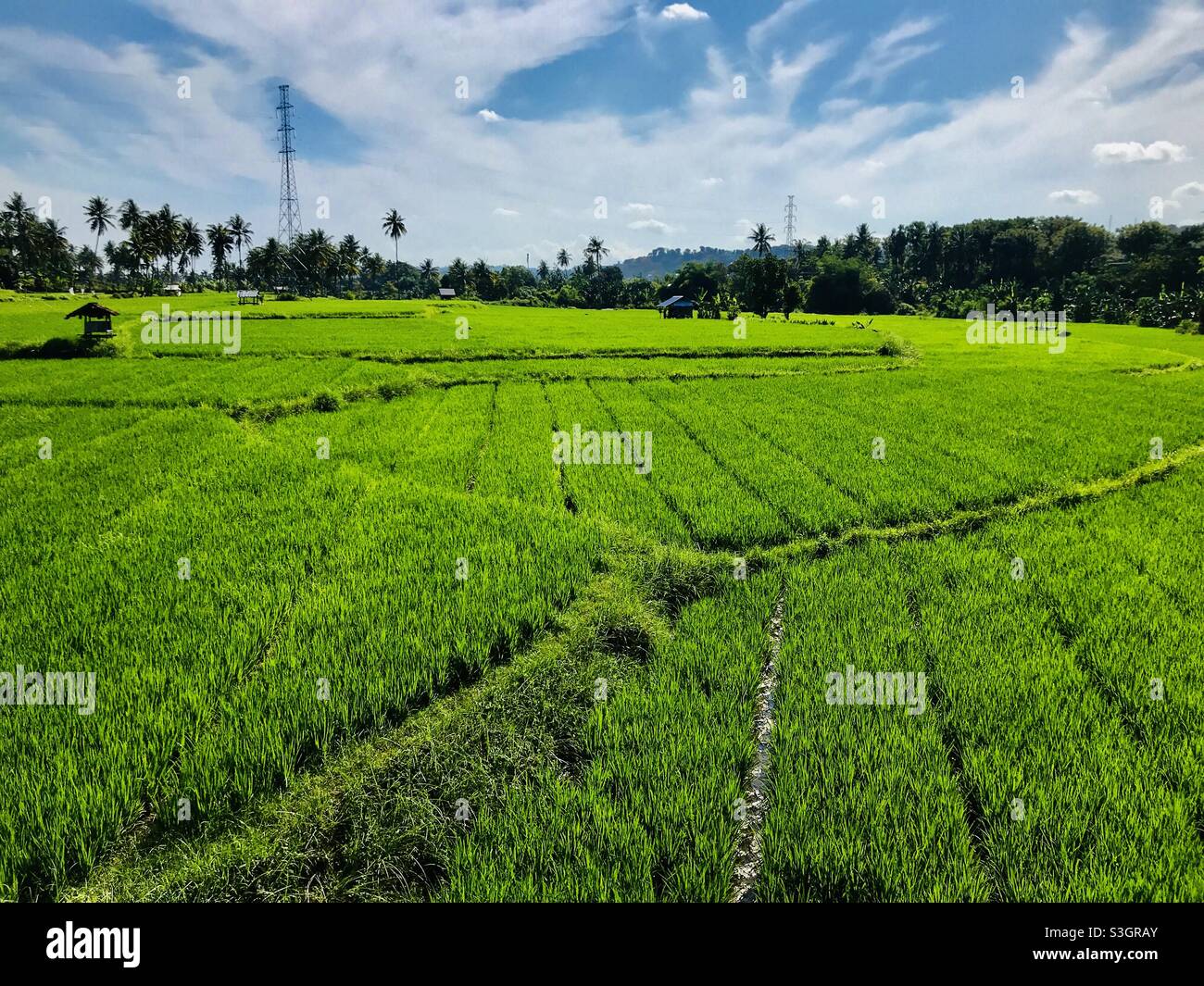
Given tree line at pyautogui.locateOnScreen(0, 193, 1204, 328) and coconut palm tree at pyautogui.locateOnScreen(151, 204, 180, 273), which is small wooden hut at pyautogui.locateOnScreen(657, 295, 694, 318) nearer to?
tree line at pyautogui.locateOnScreen(0, 193, 1204, 328)

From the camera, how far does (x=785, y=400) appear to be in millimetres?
14711

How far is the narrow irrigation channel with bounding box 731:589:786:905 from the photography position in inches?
110

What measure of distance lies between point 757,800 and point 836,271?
230 ft

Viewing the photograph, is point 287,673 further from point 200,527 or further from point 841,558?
point 841,558

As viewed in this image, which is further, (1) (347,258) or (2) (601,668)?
(1) (347,258)

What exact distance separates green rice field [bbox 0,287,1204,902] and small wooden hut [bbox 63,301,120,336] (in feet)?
42.2

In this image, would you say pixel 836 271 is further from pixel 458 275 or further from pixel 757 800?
pixel 757 800

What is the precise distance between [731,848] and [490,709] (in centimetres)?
173

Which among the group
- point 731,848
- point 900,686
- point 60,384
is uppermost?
point 60,384

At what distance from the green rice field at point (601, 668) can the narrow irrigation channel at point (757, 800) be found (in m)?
0.02

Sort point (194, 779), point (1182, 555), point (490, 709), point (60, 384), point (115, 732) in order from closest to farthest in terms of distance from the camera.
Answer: point (194, 779), point (115, 732), point (490, 709), point (1182, 555), point (60, 384)

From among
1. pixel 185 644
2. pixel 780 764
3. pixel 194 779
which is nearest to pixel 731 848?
pixel 780 764

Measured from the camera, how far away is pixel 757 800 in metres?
3.23

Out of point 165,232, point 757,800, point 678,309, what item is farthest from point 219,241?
point 757,800
